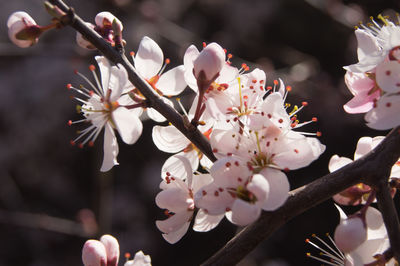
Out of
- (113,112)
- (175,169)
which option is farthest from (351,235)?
(113,112)

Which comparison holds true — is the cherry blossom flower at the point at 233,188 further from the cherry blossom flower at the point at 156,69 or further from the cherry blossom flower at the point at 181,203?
the cherry blossom flower at the point at 156,69

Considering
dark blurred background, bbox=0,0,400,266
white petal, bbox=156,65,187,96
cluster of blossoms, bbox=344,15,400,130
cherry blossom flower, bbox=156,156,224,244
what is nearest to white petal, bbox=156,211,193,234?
cherry blossom flower, bbox=156,156,224,244

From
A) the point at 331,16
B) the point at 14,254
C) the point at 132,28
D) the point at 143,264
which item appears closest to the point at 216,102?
the point at 143,264

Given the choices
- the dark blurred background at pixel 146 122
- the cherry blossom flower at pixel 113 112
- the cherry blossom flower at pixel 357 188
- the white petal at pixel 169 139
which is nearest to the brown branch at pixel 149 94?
the cherry blossom flower at pixel 113 112

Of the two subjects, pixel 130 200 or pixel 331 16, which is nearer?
pixel 331 16

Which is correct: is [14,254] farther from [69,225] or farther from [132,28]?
[132,28]
